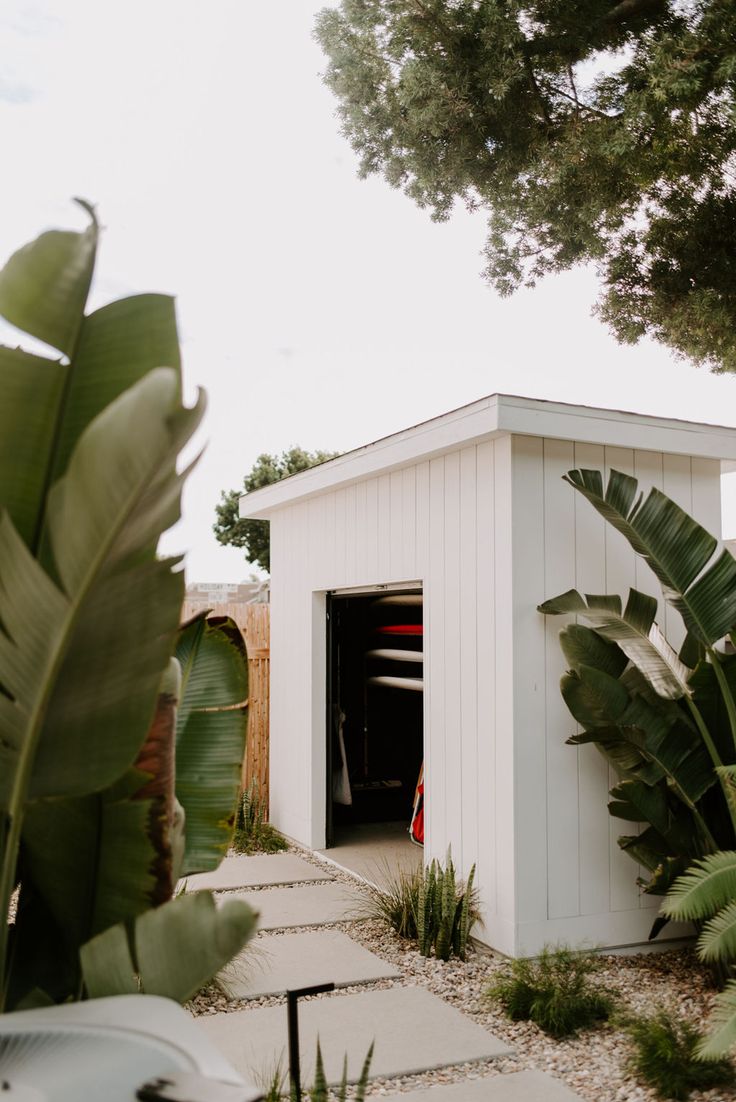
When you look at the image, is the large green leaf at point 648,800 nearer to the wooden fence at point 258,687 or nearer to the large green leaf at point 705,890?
the large green leaf at point 705,890

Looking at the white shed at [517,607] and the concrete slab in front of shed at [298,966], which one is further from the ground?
the white shed at [517,607]

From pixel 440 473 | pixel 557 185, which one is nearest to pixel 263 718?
pixel 440 473

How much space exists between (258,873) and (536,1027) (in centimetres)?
324

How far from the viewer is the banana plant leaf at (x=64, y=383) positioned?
1752 millimetres

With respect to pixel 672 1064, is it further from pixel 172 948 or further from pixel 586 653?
pixel 172 948

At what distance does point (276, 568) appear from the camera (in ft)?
29.3

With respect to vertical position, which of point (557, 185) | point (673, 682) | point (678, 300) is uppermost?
point (557, 185)

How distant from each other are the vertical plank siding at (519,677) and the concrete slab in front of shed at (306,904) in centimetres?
78

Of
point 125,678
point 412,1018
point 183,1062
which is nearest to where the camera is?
point 183,1062

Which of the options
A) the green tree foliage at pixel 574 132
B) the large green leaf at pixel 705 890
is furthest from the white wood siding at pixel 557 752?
the green tree foliage at pixel 574 132

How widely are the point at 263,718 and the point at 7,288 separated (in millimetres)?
7754

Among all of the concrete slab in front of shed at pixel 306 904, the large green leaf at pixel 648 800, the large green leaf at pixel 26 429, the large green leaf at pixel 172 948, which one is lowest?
the concrete slab in front of shed at pixel 306 904

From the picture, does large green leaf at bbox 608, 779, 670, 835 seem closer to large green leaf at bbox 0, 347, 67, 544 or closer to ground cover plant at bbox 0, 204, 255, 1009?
ground cover plant at bbox 0, 204, 255, 1009

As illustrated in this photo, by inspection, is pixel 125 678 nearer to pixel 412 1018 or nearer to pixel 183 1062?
pixel 183 1062
